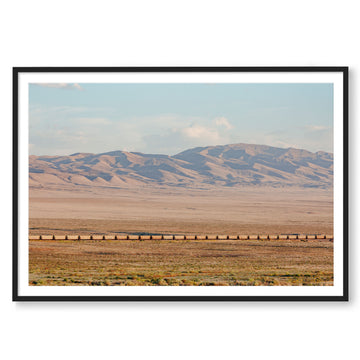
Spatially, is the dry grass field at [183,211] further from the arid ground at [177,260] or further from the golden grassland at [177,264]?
the golden grassland at [177,264]

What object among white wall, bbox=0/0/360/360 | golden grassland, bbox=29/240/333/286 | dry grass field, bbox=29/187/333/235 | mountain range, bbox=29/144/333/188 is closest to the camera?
white wall, bbox=0/0/360/360

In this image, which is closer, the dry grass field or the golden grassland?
the golden grassland

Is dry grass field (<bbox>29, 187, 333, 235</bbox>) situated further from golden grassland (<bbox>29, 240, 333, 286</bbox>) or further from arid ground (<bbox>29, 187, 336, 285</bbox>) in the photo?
golden grassland (<bbox>29, 240, 333, 286</bbox>)

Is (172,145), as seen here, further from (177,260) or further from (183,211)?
(183,211)

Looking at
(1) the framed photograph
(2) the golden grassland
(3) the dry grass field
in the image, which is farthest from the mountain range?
(2) the golden grassland
